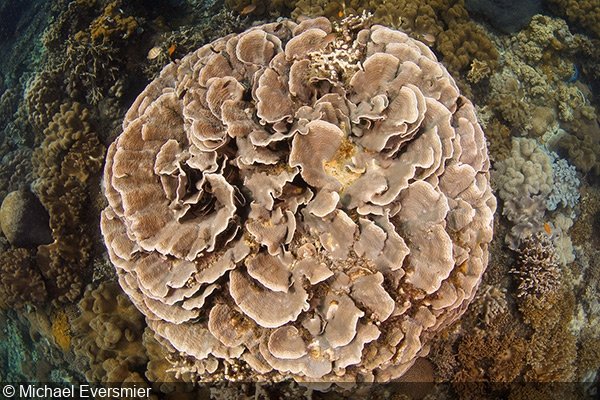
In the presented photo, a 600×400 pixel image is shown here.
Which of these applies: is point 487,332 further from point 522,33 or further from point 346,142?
point 522,33

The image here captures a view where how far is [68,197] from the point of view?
255 inches

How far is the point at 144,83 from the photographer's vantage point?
24.0 feet

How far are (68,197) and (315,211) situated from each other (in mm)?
5075

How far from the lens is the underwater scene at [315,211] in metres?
3.21

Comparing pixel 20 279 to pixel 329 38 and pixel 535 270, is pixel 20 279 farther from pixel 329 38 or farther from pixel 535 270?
pixel 535 270

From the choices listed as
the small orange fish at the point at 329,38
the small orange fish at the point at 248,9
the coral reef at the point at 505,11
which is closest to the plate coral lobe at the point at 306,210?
the small orange fish at the point at 329,38

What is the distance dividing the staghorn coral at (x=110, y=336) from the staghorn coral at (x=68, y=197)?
705 millimetres

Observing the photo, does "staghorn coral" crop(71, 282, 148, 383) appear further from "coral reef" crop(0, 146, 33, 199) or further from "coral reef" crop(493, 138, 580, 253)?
"coral reef" crop(493, 138, 580, 253)

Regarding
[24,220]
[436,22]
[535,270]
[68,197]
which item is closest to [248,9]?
[436,22]

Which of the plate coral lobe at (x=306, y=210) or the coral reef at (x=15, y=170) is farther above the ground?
the plate coral lobe at (x=306, y=210)

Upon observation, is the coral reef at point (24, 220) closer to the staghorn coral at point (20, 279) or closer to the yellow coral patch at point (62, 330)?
the staghorn coral at point (20, 279)

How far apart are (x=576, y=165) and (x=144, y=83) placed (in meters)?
7.69

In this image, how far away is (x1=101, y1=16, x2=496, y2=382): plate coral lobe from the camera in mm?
3158

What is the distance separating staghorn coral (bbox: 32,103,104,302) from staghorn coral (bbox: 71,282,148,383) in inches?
27.8
